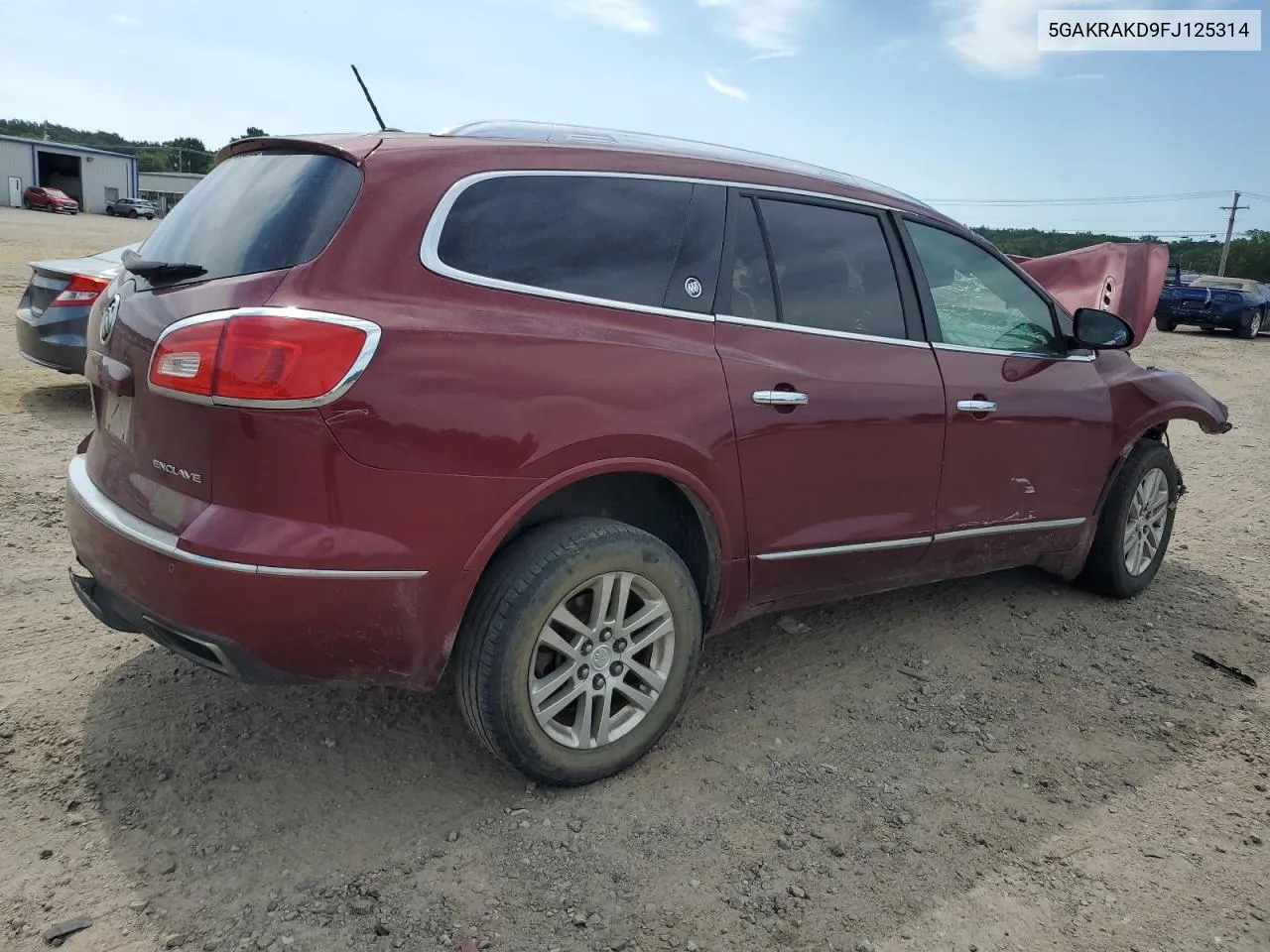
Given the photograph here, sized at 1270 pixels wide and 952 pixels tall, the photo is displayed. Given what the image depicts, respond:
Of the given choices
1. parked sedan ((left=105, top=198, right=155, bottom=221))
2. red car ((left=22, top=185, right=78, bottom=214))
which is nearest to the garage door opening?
parked sedan ((left=105, top=198, right=155, bottom=221))

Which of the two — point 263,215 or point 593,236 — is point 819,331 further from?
point 263,215

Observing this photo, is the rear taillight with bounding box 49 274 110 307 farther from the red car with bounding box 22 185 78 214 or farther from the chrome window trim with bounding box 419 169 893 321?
the red car with bounding box 22 185 78 214

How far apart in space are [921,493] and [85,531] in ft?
9.12

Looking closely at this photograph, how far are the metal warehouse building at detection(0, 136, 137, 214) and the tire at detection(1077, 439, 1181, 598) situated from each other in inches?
2801

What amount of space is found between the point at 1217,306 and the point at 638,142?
2294 centimetres

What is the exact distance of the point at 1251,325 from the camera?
22.3 m

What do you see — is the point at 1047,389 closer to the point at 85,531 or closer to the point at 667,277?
the point at 667,277

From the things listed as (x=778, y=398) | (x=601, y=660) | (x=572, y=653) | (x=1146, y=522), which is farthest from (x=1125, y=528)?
(x=572, y=653)

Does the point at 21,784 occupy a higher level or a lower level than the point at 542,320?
lower

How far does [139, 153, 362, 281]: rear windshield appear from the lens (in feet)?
8.41

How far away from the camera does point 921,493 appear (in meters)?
3.75

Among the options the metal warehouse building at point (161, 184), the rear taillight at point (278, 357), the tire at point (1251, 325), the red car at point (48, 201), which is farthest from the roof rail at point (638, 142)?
the metal warehouse building at point (161, 184)

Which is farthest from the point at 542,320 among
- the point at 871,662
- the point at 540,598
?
the point at 871,662

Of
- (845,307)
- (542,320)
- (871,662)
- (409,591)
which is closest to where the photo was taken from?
(409,591)
